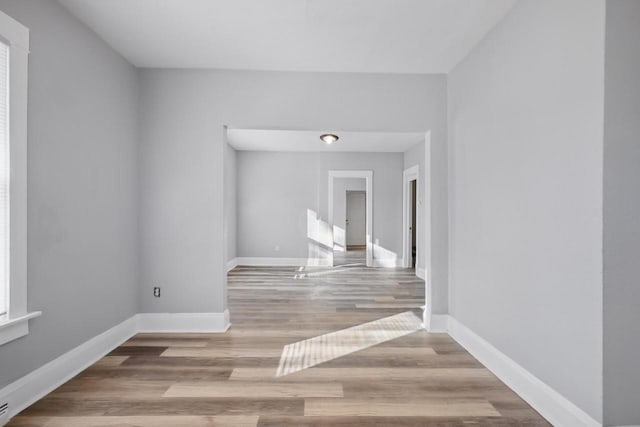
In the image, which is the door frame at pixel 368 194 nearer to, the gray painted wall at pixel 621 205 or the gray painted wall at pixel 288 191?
the gray painted wall at pixel 288 191

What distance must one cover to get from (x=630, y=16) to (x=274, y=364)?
3098 millimetres

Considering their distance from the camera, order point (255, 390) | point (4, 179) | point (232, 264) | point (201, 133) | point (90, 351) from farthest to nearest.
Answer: point (232, 264) < point (201, 133) < point (90, 351) < point (255, 390) < point (4, 179)

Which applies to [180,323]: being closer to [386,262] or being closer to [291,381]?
[291,381]

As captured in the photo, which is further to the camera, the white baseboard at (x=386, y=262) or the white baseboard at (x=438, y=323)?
the white baseboard at (x=386, y=262)

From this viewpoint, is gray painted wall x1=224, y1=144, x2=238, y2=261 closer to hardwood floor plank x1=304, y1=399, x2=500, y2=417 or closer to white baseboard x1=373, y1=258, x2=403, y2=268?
white baseboard x1=373, y1=258, x2=403, y2=268

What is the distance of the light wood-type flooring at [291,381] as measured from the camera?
2043 millimetres

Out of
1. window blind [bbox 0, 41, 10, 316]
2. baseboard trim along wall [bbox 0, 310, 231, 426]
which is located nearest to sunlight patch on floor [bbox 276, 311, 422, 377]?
baseboard trim along wall [bbox 0, 310, 231, 426]

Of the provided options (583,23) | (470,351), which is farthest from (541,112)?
(470,351)

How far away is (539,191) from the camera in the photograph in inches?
85.0

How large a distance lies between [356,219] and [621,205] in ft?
40.2

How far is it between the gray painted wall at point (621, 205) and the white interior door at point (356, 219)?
11565mm

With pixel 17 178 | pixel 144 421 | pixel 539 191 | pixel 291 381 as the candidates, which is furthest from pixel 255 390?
pixel 539 191

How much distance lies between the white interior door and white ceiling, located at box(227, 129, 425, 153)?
6.25m

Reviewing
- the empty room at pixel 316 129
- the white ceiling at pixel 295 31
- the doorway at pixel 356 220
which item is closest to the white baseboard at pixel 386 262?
the empty room at pixel 316 129
